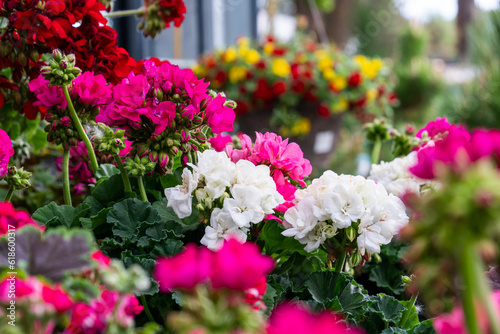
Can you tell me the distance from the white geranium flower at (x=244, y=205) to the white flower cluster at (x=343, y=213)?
5 cm

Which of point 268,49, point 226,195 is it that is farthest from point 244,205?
point 268,49

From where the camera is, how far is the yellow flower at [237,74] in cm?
300

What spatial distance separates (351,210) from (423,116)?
17.0 feet

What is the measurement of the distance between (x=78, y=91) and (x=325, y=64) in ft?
7.58

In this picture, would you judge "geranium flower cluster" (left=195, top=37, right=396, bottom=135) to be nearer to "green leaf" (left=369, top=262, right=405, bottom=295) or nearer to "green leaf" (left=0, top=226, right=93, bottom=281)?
"green leaf" (left=369, top=262, right=405, bottom=295)

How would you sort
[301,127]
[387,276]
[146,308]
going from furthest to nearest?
1. [301,127]
2. [387,276]
3. [146,308]

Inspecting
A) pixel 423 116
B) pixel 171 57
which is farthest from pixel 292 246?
pixel 423 116

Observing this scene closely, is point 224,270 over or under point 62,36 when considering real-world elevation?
under

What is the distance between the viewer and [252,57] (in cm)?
301

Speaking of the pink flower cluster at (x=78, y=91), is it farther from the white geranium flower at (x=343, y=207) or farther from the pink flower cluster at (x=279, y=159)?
the white geranium flower at (x=343, y=207)

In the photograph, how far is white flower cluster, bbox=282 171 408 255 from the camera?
2.33 ft

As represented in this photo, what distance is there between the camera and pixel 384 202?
748 millimetres

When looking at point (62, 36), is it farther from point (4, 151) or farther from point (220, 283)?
point (220, 283)

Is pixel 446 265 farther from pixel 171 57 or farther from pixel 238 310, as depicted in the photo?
pixel 171 57
